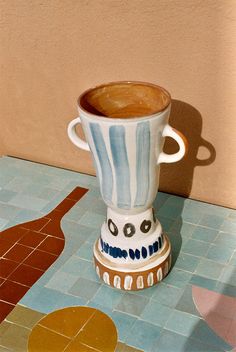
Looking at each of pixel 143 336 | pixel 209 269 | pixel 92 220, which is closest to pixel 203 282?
pixel 209 269

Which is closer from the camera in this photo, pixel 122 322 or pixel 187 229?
pixel 122 322

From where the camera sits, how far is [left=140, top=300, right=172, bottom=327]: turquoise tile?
0.71 meters

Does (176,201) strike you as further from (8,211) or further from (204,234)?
(8,211)

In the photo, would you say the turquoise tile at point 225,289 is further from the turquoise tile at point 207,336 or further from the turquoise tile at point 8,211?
the turquoise tile at point 8,211

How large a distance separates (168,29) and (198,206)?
322 mm

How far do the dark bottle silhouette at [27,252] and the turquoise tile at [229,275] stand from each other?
10.5 inches

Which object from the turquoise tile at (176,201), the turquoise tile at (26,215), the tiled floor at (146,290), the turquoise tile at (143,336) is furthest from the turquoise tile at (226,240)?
the turquoise tile at (26,215)

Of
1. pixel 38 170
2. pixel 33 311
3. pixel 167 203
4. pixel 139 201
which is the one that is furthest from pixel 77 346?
pixel 38 170

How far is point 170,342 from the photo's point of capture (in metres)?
0.68

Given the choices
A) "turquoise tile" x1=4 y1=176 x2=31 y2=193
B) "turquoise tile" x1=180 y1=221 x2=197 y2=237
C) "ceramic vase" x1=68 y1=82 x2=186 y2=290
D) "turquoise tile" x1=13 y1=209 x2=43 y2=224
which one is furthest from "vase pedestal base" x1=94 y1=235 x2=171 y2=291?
"turquoise tile" x1=4 y1=176 x2=31 y2=193

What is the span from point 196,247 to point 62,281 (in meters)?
0.23

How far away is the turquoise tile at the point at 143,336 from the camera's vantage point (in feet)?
2.22

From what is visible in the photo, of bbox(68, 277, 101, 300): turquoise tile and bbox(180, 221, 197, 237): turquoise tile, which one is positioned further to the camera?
bbox(180, 221, 197, 237): turquoise tile

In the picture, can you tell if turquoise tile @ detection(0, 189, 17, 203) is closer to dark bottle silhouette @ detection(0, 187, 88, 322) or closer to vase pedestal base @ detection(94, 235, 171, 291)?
dark bottle silhouette @ detection(0, 187, 88, 322)
